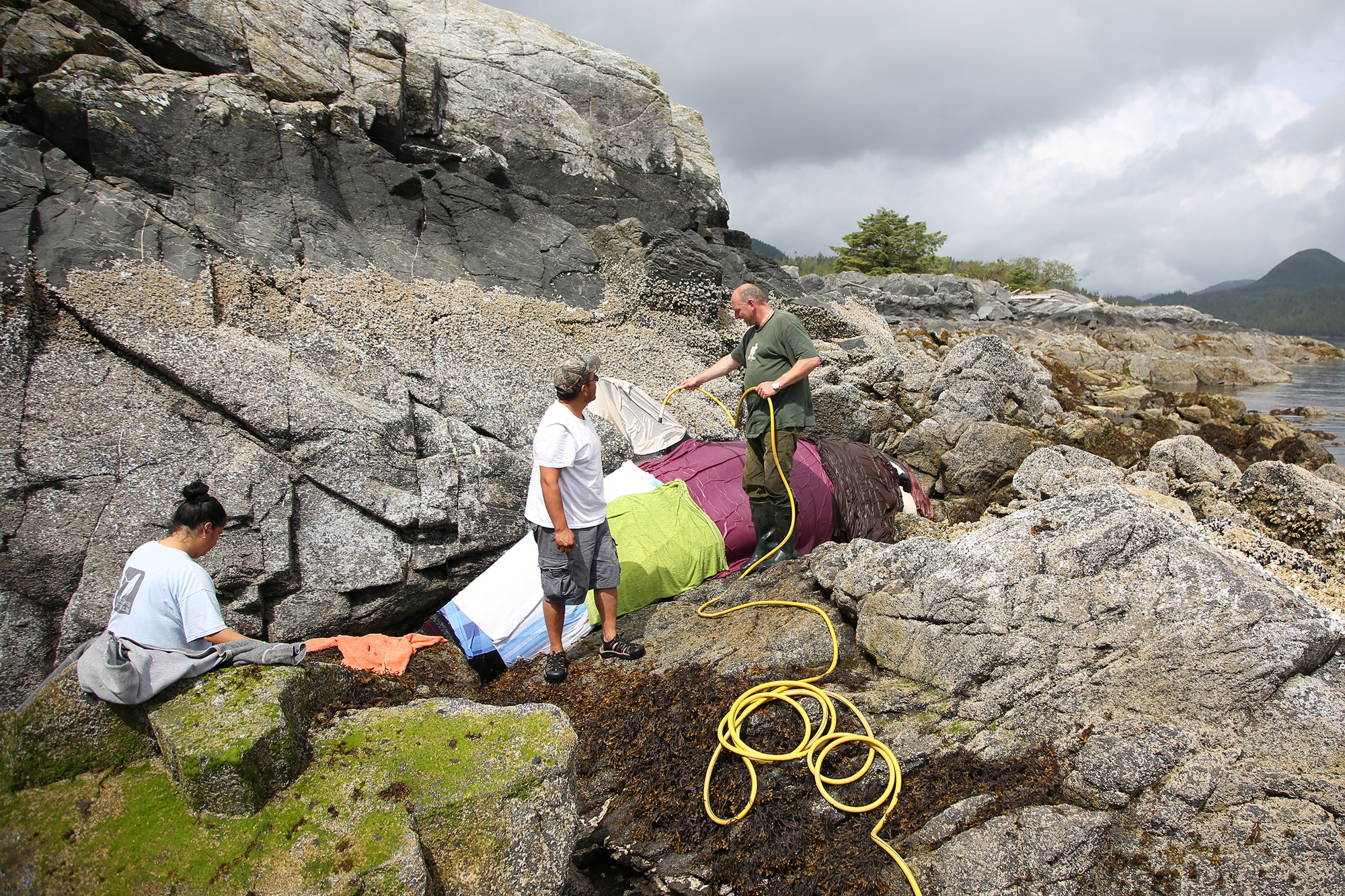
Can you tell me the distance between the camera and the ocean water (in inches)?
607

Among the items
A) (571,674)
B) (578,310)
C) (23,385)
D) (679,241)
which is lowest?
(571,674)

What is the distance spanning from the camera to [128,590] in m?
2.65

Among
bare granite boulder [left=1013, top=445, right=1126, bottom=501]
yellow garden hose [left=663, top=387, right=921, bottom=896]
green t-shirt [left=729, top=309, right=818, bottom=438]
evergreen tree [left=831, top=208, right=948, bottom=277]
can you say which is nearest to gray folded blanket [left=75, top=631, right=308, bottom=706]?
yellow garden hose [left=663, top=387, right=921, bottom=896]

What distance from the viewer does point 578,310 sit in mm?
8281

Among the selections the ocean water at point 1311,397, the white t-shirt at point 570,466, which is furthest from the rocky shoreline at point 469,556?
the ocean water at point 1311,397

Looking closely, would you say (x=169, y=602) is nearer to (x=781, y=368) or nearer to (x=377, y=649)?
(x=377, y=649)

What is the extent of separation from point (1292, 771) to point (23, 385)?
275 inches

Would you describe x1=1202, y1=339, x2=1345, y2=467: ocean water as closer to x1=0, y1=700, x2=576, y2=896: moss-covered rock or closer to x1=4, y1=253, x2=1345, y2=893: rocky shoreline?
x1=4, y1=253, x2=1345, y2=893: rocky shoreline

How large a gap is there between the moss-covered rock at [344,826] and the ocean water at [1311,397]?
46.0ft

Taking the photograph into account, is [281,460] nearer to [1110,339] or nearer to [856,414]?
[856,414]

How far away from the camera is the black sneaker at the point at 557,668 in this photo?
396 cm

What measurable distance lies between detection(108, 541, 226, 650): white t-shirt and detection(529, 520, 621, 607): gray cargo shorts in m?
1.68

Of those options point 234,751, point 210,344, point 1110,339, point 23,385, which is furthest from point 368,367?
point 1110,339

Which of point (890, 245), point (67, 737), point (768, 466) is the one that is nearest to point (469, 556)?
point (768, 466)
